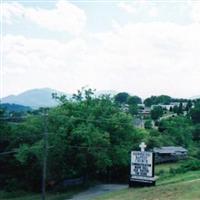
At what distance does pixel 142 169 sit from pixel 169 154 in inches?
1137

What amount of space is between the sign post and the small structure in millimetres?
26920

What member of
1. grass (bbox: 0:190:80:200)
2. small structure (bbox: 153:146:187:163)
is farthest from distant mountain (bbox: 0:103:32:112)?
small structure (bbox: 153:146:187:163)

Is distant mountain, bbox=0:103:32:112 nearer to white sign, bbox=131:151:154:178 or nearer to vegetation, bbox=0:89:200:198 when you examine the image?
vegetation, bbox=0:89:200:198

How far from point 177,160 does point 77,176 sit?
19618 millimetres

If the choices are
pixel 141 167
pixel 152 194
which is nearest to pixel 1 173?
pixel 141 167

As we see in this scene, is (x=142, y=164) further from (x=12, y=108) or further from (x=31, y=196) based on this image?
(x=12, y=108)

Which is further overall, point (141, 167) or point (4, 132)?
point (4, 132)

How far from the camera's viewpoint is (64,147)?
38.0m

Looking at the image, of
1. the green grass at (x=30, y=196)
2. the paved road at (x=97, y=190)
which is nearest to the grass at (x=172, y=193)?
the paved road at (x=97, y=190)

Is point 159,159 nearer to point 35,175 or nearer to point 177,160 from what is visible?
point 177,160

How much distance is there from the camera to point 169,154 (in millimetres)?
57062

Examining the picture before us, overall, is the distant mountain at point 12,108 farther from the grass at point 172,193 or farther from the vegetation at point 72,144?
the grass at point 172,193

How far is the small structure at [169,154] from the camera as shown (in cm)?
5626

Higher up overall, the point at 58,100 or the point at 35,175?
the point at 58,100
